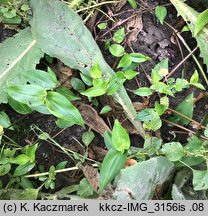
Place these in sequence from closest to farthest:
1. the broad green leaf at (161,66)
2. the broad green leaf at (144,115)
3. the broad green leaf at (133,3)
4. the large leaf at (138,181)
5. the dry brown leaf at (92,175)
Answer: the large leaf at (138,181)
the dry brown leaf at (92,175)
the broad green leaf at (144,115)
the broad green leaf at (161,66)
the broad green leaf at (133,3)

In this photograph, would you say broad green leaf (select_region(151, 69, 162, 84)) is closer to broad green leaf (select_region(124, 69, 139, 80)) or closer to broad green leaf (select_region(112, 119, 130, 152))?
broad green leaf (select_region(124, 69, 139, 80))

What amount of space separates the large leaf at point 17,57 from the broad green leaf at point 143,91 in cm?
39

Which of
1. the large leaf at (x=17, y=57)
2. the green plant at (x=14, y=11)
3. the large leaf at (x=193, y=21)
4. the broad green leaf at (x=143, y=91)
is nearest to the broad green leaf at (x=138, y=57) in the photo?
the broad green leaf at (x=143, y=91)

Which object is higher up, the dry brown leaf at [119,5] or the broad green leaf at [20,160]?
the dry brown leaf at [119,5]

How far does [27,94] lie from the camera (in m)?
1.39

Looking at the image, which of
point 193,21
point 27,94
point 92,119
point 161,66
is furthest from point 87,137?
point 193,21

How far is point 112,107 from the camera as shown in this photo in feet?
5.25

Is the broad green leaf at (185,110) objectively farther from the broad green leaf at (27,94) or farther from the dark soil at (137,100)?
the broad green leaf at (27,94)

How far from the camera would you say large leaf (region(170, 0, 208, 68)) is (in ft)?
5.47

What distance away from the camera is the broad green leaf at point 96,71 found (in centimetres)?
151

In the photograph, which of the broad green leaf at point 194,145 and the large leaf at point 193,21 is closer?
the broad green leaf at point 194,145

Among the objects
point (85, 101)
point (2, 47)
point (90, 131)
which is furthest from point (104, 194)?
point (2, 47)

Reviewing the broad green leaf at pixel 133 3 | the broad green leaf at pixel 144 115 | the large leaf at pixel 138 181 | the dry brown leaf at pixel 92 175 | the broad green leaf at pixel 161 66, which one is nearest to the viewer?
the large leaf at pixel 138 181

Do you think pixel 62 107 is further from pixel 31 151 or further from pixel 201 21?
pixel 201 21
